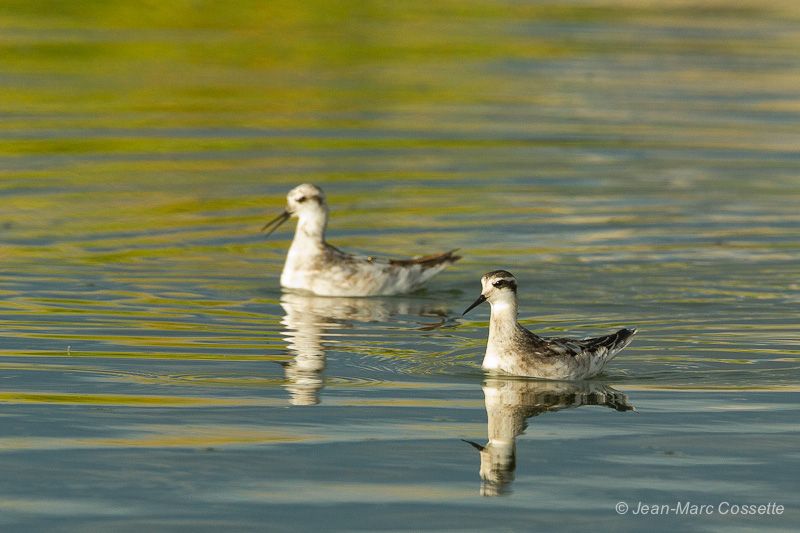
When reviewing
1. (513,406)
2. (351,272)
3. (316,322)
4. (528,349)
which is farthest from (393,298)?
(513,406)

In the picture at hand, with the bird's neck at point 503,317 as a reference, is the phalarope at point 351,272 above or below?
above

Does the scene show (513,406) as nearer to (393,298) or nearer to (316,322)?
(316,322)

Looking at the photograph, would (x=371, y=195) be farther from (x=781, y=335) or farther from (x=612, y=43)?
(x=612, y=43)

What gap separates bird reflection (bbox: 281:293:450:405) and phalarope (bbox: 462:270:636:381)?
1506mm

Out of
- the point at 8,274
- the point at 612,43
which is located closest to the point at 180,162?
the point at 8,274

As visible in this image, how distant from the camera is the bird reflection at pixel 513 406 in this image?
407 inches

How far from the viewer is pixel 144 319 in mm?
15500

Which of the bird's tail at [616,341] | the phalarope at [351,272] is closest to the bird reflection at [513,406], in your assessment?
the bird's tail at [616,341]

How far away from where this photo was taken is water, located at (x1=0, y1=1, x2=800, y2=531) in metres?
10.1

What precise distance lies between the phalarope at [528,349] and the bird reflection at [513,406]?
11cm

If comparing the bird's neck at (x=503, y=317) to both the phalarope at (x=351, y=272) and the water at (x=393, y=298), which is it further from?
the phalarope at (x=351, y=272)

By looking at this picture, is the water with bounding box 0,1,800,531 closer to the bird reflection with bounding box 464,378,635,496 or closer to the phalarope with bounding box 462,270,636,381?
the bird reflection with bounding box 464,378,635,496

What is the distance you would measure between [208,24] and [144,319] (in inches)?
1420

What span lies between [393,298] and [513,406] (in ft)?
19.2
